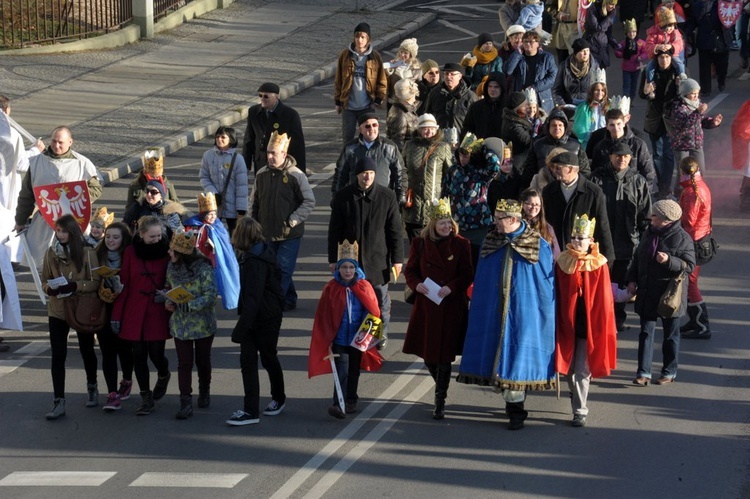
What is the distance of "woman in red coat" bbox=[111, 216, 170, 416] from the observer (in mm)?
10711

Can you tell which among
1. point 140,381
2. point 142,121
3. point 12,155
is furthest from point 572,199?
point 142,121

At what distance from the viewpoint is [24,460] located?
9.93 meters

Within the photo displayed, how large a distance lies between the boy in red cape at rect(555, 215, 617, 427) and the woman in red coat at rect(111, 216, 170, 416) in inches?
120

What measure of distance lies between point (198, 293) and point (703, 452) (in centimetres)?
390

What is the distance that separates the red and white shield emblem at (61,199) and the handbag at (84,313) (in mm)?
2203

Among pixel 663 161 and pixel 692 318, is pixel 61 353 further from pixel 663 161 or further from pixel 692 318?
pixel 663 161

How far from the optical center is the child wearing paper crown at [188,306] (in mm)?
10594

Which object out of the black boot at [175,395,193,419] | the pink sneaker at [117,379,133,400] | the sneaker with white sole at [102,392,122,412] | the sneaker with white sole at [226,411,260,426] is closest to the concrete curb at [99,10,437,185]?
the pink sneaker at [117,379,133,400]

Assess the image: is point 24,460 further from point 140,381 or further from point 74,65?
point 74,65

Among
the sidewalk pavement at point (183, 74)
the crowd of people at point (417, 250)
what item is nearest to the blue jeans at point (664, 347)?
the crowd of people at point (417, 250)

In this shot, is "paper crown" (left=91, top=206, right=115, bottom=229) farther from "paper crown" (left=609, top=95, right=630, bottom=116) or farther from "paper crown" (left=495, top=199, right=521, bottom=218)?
Answer: "paper crown" (left=609, top=95, right=630, bottom=116)

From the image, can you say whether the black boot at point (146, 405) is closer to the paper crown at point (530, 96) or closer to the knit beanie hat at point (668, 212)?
the knit beanie hat at point (668, 212)

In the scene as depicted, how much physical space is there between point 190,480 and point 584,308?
10.2 feet

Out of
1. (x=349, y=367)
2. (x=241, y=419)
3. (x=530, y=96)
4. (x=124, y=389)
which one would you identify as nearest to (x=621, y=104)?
(x=530, y=96)
